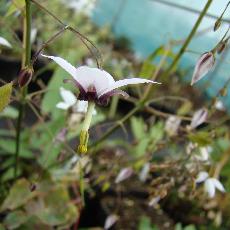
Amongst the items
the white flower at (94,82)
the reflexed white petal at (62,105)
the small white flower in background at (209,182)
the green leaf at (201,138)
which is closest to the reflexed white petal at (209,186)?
the small white flower in background at (209,182)

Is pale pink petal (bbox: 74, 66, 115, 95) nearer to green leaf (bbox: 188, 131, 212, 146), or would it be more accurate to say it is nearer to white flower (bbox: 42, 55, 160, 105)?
white flower (bbox: 42, 55, 160, 105)

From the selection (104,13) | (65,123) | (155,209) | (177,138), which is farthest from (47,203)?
(104,13)

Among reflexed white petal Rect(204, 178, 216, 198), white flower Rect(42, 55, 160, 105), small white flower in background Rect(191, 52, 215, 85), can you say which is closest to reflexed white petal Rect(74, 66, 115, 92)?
white flower Rect(42, 55, 160, 105)

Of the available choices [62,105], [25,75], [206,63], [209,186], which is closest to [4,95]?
[25,75]

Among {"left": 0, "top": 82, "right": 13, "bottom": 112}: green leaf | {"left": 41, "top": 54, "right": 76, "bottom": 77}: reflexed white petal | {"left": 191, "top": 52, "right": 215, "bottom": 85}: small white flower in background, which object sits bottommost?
{"left": 0, "top": 82, "right": 13, "bottom": 112}: green leaf

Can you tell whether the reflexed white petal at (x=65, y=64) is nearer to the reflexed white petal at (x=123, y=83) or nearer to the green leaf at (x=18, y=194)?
the reflexed white petal at (x=123, y=83)

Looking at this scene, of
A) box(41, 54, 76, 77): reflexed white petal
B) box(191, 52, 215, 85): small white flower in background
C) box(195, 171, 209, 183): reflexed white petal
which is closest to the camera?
box(41, 54, 76, 77): reflexed white petal

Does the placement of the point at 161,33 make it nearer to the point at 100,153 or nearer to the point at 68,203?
the point at 100,153
